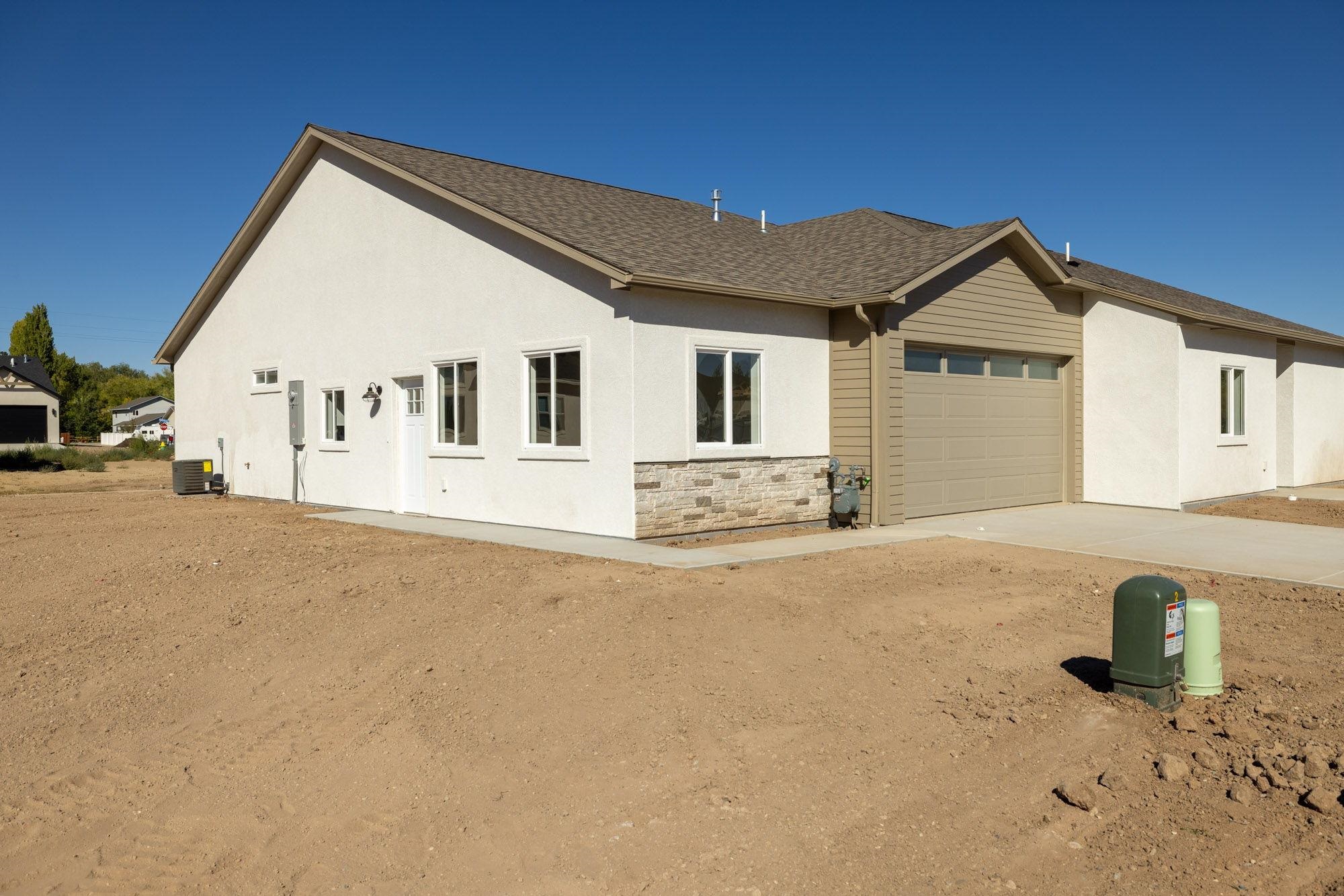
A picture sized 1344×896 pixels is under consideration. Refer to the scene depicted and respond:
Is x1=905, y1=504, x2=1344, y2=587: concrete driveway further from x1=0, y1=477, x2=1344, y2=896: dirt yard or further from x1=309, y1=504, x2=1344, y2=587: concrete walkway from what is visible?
x1=0, y1=477, x2=1344, y2=896: dirt yard

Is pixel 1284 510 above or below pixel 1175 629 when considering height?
below

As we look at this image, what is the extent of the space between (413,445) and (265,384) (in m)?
5.48

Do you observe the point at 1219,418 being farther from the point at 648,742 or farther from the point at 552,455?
the point at 648,742

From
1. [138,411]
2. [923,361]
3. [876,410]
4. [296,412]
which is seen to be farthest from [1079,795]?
[138,411]

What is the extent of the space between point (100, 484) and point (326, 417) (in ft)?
41.0

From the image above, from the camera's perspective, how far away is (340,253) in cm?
1700

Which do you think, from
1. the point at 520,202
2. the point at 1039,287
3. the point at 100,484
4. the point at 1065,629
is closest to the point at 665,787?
the point at 1065,629

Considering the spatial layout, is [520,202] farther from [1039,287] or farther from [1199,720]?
[1199,720]

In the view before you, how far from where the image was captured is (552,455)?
13047 millimetres

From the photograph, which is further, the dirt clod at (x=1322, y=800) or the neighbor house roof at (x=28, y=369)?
the neighbor house roof at (x=28, y=369)

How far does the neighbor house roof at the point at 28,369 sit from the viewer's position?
50.1 meters

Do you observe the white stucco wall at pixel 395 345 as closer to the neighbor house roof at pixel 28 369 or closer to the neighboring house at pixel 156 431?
the neighboring house at pixel 156 431

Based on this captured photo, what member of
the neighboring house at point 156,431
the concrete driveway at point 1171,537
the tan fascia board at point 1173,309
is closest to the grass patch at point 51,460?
the neighboring house at point 156,431

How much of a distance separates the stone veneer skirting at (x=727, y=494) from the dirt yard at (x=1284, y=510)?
689 cm
